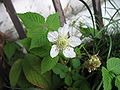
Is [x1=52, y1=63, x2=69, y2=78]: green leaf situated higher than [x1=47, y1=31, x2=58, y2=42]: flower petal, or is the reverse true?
[x1=47, y1=31, x2=58, y2=42]: flower petal

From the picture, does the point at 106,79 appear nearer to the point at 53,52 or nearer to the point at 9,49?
the point at 53,52

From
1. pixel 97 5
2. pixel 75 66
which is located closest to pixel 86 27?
pixel 97 5

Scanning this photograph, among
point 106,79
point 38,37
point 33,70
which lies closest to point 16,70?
point 33,70

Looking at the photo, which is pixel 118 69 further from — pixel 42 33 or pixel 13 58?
pixel 13 58

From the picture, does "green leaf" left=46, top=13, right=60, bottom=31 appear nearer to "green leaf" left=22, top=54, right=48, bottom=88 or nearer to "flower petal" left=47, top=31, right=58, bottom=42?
"flower petal" left=47, top=31, right=58, bottom=42

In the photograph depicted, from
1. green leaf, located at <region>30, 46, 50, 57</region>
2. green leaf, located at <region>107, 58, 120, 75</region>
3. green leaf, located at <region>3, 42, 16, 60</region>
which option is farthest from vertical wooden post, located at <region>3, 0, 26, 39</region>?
green leaf, located at <region>107, 58, 120, 75</region>
